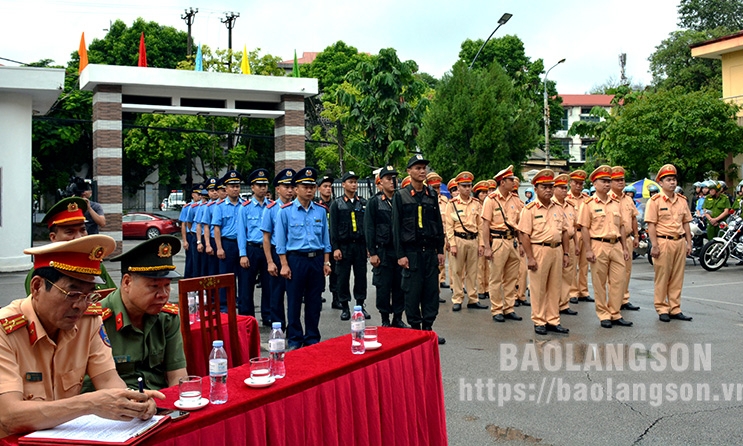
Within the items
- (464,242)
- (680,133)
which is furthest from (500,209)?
(680,133)

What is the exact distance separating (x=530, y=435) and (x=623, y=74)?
183 feet

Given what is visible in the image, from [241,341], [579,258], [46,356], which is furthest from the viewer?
[579,258]

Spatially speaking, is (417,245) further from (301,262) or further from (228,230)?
(228,230)

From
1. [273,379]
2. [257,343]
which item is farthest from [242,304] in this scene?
[273,379]

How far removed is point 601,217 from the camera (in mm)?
8656

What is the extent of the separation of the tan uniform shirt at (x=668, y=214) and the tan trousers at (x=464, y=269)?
103 inches

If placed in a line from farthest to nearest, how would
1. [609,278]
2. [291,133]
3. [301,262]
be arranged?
[291,133]
[609,278]
[301,262]

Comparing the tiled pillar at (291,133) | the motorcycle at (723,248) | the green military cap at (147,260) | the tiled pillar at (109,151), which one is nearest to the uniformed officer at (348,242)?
the green military cap at (147,260)

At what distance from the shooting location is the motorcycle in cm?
1386

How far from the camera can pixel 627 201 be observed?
9.30m

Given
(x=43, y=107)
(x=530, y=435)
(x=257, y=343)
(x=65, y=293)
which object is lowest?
(x=530, y=435)

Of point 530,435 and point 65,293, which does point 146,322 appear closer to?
point 65,293

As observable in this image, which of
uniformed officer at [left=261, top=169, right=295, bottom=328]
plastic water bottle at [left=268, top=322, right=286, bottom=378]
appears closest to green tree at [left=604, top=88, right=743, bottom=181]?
uniformed officer at [left=261, top=169, right=295, bottom=328]

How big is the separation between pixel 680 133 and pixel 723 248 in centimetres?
1065
